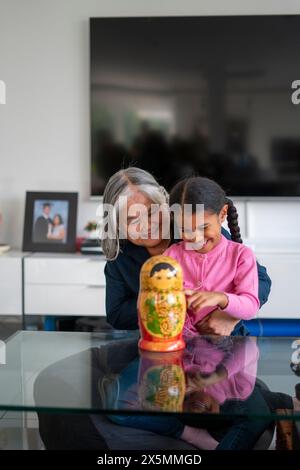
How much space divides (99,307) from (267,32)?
1696mm

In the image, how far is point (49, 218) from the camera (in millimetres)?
3209

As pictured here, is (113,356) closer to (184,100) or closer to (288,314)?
(288,314)

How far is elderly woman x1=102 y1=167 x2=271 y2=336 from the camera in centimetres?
149

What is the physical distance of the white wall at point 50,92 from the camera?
3.20 m

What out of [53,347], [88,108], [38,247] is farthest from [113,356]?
[88,108]

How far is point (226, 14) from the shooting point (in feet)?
10.3

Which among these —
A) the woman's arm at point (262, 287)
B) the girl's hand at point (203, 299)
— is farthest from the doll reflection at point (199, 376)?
the woman's arm at point (262, 287)

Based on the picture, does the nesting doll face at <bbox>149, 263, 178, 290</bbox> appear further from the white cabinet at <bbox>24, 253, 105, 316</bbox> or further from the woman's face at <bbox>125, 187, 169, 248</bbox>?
the white cabinet at <bbox>24, 253, 105, 316</bbox>

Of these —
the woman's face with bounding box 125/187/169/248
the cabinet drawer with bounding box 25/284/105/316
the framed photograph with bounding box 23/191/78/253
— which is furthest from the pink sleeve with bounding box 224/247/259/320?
the framed photograph with bounding box 23/191/78/253

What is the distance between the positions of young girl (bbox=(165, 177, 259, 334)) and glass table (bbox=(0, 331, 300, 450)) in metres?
0.09

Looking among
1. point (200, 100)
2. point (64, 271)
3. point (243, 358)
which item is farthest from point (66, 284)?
point (243, 358)

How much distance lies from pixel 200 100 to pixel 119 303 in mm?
1878

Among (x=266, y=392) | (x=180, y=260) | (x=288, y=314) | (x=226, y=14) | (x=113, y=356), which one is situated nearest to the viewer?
→ (x=266, y=392)
